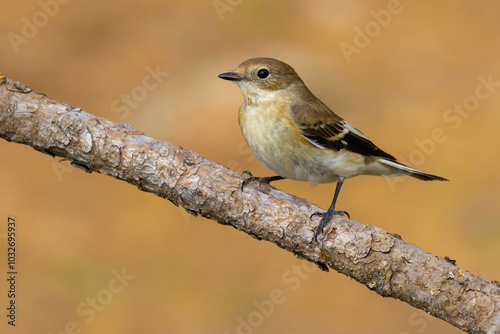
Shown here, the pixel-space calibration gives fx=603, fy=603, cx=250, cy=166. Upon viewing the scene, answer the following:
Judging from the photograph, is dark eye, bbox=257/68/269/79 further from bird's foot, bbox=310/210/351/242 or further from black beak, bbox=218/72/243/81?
bird's foot, bbox=310/210/351/242

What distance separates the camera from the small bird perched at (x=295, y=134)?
559 centimetres

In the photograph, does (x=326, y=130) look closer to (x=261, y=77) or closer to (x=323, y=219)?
(x=261, y=77)

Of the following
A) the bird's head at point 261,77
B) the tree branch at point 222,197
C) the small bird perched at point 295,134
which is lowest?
the tree branch at point 222,197

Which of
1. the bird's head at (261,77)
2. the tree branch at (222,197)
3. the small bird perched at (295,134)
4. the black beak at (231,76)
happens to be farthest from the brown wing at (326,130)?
the tree branch at (222,197)

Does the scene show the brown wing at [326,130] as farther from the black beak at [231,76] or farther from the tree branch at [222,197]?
the tree branch at [222,197]

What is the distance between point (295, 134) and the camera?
→ 221 inches

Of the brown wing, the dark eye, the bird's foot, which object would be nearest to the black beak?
the dark eye

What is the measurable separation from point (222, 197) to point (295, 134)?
1.17 metres

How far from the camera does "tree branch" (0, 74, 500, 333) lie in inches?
177

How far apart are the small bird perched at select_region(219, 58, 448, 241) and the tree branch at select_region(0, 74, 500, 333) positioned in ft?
2.02

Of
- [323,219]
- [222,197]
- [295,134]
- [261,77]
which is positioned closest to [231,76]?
[261,77]

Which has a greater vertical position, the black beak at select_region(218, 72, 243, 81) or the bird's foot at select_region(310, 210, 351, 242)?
the black beak at select_region(218, 72, 243, 81)

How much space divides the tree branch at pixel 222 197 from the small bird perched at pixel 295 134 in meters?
0.62

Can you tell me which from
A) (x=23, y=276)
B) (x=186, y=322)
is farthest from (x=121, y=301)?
(x=23, y=276)
